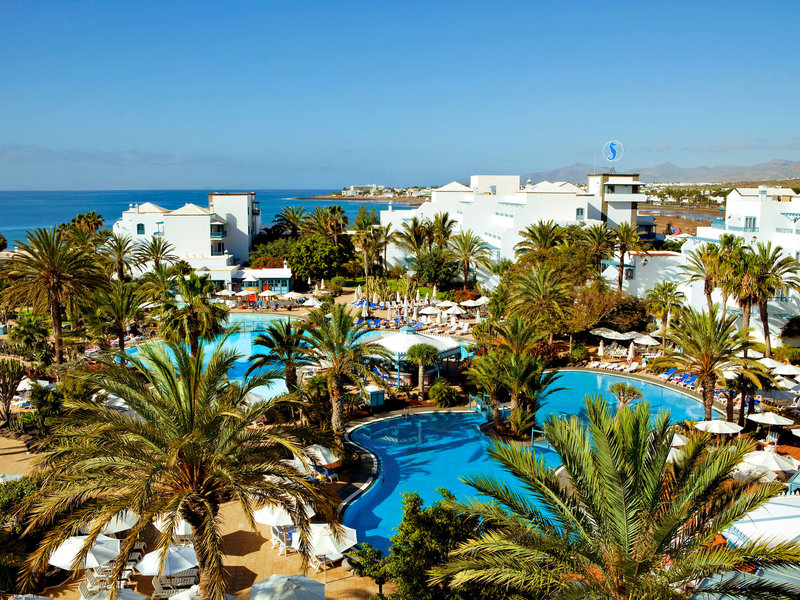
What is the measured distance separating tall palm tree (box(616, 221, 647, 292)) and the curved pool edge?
15.5 metres

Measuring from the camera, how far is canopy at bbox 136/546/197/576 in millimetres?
12070

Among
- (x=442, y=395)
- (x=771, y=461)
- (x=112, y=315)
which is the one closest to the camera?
(x=771, y=461)

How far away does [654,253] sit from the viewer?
36.1m

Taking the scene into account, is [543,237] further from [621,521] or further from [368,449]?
[621,521]

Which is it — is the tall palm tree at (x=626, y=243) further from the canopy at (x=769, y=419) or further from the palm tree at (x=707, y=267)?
the canopy at (x=769, y=419)

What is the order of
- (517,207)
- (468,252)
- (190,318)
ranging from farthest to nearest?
(517,207)
(468,252)
(190,318)

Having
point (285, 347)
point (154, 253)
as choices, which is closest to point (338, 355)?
point (285, 347)

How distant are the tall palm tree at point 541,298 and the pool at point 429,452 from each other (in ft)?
12.5

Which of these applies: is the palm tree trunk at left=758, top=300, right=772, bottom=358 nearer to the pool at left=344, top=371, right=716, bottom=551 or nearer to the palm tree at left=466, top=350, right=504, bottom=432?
the pool at left=344, top=371, right=716, bottom=551

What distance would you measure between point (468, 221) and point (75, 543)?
41864 mm

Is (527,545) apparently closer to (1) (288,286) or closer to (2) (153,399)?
(2) (153,399)

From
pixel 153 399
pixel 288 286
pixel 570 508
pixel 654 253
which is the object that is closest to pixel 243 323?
pixel 288 286

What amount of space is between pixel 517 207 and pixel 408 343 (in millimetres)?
21650

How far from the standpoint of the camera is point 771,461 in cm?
Answer: 1633
